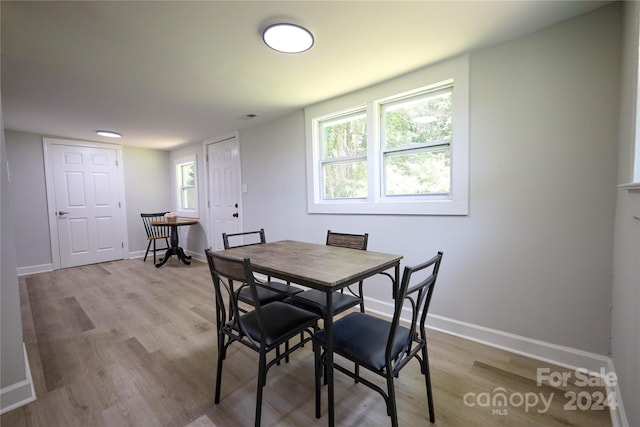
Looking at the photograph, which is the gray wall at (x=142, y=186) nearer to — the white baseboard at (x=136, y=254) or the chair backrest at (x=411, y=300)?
the white baseboard at (x=136, y=254)

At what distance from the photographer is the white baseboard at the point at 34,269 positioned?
4006 millimetres

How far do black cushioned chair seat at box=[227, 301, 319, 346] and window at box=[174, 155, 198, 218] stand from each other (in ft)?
13.6

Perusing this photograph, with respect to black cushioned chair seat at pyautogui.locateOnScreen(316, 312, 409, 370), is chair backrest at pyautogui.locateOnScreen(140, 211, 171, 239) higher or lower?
higher

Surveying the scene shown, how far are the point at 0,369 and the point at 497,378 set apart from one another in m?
2.84

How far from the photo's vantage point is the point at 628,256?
123 centimetres

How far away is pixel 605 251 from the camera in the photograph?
1.58 meters

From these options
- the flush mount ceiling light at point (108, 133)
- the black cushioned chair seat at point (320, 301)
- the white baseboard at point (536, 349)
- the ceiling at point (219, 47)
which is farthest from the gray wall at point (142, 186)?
the white baseboard at point (536, 349)

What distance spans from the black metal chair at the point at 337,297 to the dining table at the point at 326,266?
7.0 inches

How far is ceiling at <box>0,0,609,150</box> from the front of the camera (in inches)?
58.1

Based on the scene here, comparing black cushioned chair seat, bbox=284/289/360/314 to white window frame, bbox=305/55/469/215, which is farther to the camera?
white window frame, bbox=305/55/469/215

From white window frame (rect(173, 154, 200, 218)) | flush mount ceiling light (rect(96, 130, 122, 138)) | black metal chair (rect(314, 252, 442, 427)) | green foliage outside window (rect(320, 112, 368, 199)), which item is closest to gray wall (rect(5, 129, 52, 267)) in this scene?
flush mount ceiling light (rect(96, 130, 122, 138))

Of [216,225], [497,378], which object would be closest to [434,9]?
[497,378]

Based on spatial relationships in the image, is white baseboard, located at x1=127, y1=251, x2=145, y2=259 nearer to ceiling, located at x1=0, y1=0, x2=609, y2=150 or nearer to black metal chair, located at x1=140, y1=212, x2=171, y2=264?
black metal chair, located at x1=140, y1=212, x2=171, y2=264

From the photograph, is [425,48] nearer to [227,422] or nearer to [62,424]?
[227,422]
